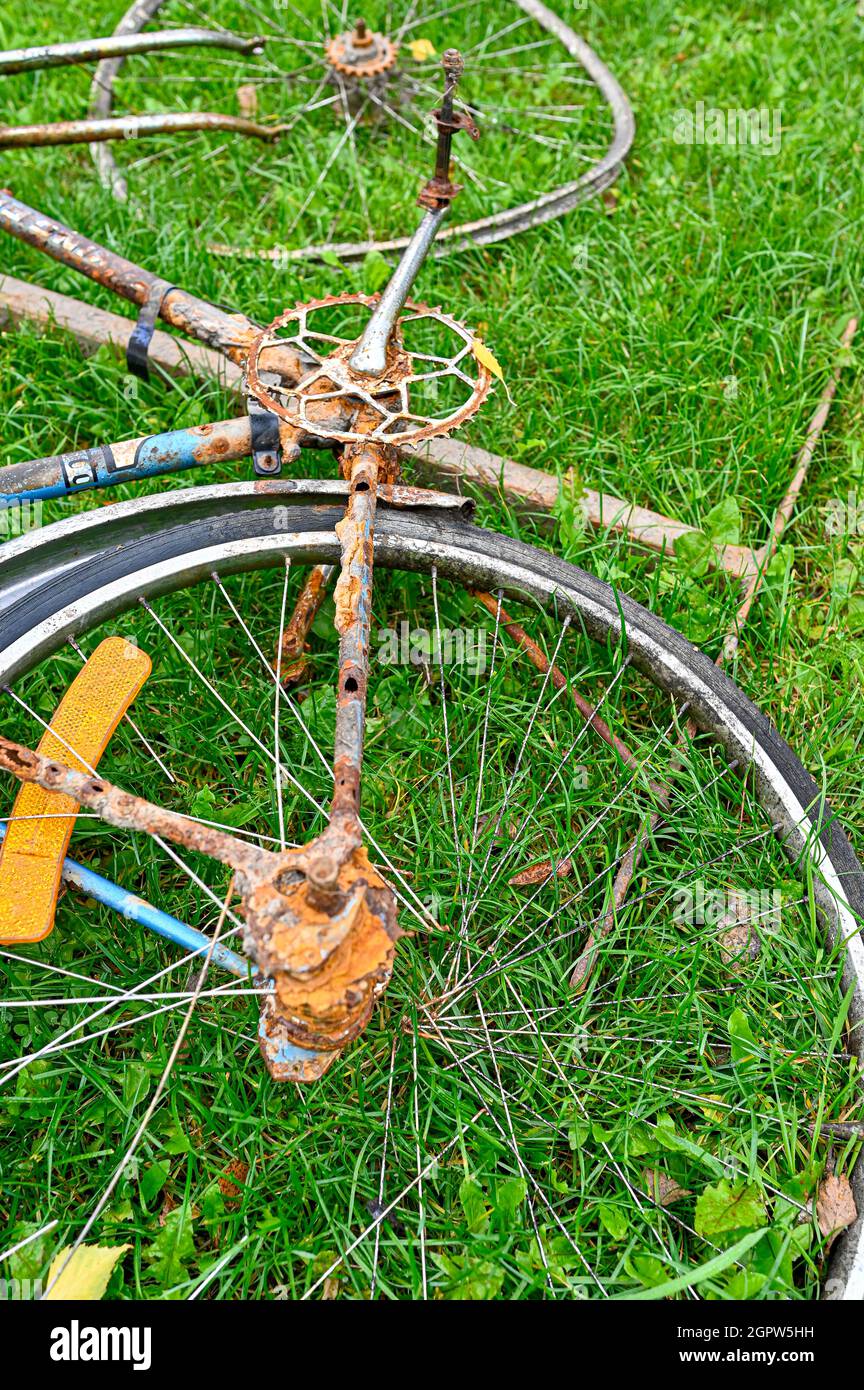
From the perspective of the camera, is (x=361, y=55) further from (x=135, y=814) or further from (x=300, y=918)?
(x=300, y=918)

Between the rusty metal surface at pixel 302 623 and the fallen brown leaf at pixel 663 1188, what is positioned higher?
the rusty metal surface at pixel 302 623

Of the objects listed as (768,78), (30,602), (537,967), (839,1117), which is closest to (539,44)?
(768,78)

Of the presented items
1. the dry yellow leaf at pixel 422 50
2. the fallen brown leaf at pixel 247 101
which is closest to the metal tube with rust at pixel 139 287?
the fallen brown leaf at pixel 247 101

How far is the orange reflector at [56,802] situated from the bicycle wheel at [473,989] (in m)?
0.11

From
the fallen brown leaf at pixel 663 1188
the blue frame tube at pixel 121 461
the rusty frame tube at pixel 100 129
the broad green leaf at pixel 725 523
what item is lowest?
the fallen brown leaf at pixel 663 1188

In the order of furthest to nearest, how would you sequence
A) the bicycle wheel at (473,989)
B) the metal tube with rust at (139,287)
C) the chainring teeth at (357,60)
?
the chainring teeth at (357,60) → the metal tube with rust at (139,287) → the bicycle wheel at (473,989)

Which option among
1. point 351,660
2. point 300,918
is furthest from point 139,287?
point 300,918

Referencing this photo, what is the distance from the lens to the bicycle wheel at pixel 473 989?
1837 mm

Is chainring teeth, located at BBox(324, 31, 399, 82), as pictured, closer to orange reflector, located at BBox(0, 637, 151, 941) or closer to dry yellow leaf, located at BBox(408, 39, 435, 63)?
dry yellow leaf, located at BBox(408, 39, 435, 63)

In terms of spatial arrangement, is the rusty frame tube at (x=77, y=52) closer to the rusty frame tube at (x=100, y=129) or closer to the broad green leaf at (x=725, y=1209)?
A: the rusty frame tube at (x=100, y=129)

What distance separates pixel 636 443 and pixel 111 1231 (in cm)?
232

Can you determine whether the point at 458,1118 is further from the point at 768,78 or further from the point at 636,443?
the point at 768,78
